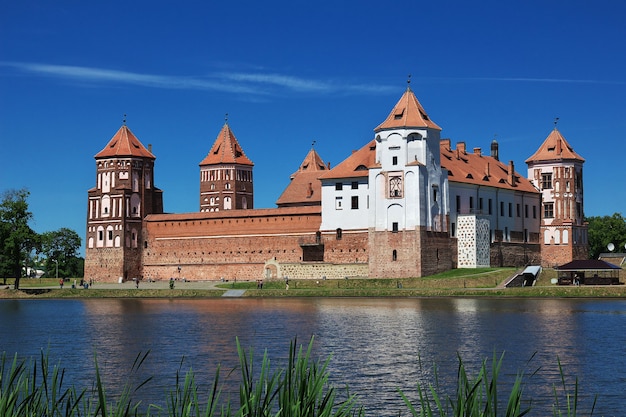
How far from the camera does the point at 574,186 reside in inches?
3206

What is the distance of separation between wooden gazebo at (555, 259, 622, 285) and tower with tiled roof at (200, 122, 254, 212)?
163ft

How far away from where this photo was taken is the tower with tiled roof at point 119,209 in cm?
8275

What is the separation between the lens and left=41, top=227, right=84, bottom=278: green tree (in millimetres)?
110175

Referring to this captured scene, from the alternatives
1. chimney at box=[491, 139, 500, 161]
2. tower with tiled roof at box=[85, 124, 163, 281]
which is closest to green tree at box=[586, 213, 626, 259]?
chimney at box=[491, 139, 500, 161]

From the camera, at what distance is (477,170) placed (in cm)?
7894

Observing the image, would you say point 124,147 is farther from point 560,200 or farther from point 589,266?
point 589,266

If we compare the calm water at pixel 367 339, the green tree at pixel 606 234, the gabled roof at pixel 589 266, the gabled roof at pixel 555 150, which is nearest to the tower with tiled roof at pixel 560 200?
the gabled roof at pixel 555 150

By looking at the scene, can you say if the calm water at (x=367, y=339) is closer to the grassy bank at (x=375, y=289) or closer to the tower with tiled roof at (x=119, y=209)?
the grassy bank at (x=375, y=289)

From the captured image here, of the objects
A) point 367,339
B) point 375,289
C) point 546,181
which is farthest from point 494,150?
point 367,339

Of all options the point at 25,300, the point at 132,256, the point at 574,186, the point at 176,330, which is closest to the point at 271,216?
the point at 132,256

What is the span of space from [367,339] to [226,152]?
7638cm

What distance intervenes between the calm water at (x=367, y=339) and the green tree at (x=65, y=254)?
5344cm

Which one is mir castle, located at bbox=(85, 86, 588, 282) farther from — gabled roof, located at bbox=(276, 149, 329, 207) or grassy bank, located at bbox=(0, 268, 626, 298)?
grassy bank, located at bbox=(0, 268, 626, 298)

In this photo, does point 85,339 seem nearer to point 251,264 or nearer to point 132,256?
point 251,264
